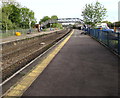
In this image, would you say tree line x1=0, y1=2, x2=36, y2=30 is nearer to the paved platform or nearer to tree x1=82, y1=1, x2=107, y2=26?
tree x1=82, y1=1, x2=107, y2=26

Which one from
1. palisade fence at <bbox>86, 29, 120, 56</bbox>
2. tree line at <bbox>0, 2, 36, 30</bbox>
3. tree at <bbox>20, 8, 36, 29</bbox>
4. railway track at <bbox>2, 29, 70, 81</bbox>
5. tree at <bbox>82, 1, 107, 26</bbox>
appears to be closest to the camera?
railway track at <bbox>2, 29, 70, 81</bbox>

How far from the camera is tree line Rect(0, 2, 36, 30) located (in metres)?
40.2

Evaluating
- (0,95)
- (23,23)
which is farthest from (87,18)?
(23,23)

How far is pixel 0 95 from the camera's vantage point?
3.52 m

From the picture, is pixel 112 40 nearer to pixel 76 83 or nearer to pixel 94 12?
pixel 76 83

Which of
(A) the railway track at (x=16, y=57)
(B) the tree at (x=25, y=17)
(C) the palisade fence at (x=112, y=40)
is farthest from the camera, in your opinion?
(B) the tree at (x=25, y=17)

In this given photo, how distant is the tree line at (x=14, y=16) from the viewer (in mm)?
40244

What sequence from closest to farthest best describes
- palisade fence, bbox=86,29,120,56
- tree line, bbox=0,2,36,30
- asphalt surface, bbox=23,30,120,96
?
asphalt surface, bbox=23,30,120,96
palisade fence, bbox=86,29,120,56
tree line, bbox=0,2,36,30

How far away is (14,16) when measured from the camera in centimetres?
5719

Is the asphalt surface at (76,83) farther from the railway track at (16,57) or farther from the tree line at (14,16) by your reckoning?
the tree line at (14,16)

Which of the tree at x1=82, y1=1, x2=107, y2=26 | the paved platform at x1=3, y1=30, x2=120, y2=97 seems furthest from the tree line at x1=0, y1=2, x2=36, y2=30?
the paved platform at x1=3, y1=30, x2=120, y2=97

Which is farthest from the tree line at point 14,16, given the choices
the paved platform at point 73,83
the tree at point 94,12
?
the paved platform at point 73,83

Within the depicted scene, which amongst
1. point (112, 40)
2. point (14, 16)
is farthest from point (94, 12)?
point (14, 16)

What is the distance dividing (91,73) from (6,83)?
2828 millimetres
